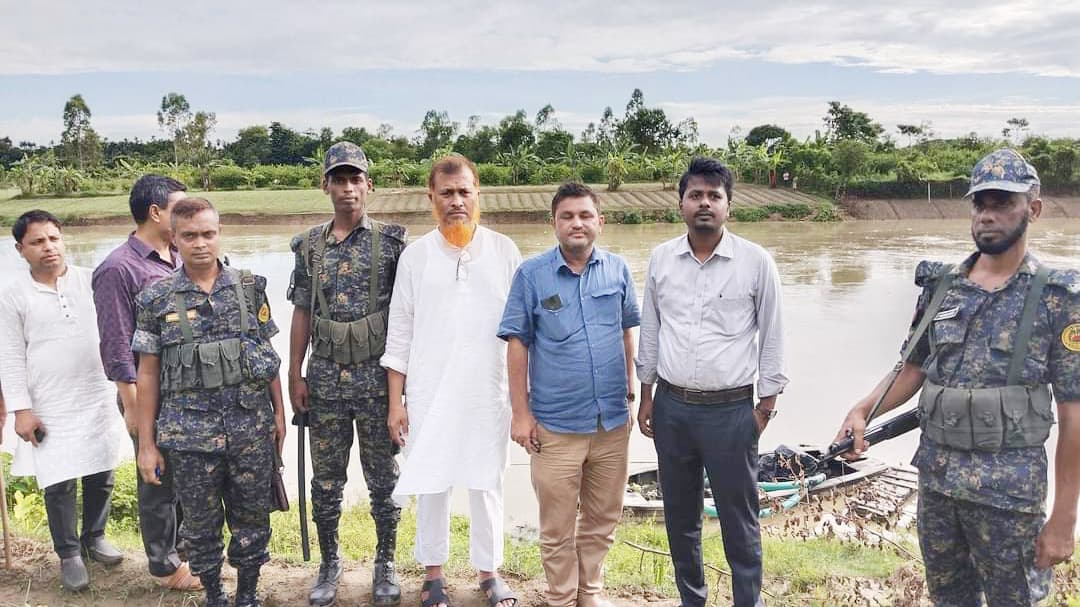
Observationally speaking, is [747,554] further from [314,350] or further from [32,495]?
[32,495]

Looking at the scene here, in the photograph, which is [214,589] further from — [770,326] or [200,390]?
[770,326]

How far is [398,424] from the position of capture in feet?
10.00

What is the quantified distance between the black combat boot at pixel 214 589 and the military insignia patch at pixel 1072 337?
299cm

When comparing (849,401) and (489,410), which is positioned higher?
(489,410)

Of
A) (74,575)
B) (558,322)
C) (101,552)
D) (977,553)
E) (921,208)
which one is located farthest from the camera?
(921,208)

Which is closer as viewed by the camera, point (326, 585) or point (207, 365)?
point (207, 365)

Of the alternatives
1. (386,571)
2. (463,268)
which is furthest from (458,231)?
(386,571)

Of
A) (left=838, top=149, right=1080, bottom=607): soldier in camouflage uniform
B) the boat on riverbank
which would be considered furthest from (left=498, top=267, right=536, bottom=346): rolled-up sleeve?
the boat on riverbank

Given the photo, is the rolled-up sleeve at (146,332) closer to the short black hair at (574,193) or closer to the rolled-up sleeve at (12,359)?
the rolled-up sleeve at (12,359)

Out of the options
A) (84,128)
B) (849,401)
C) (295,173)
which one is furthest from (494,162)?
(849,401)

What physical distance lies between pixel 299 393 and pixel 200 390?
408 mm

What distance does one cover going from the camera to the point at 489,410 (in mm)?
3045

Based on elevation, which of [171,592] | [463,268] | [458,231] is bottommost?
[171,592]

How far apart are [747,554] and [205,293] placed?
2.24 metres
